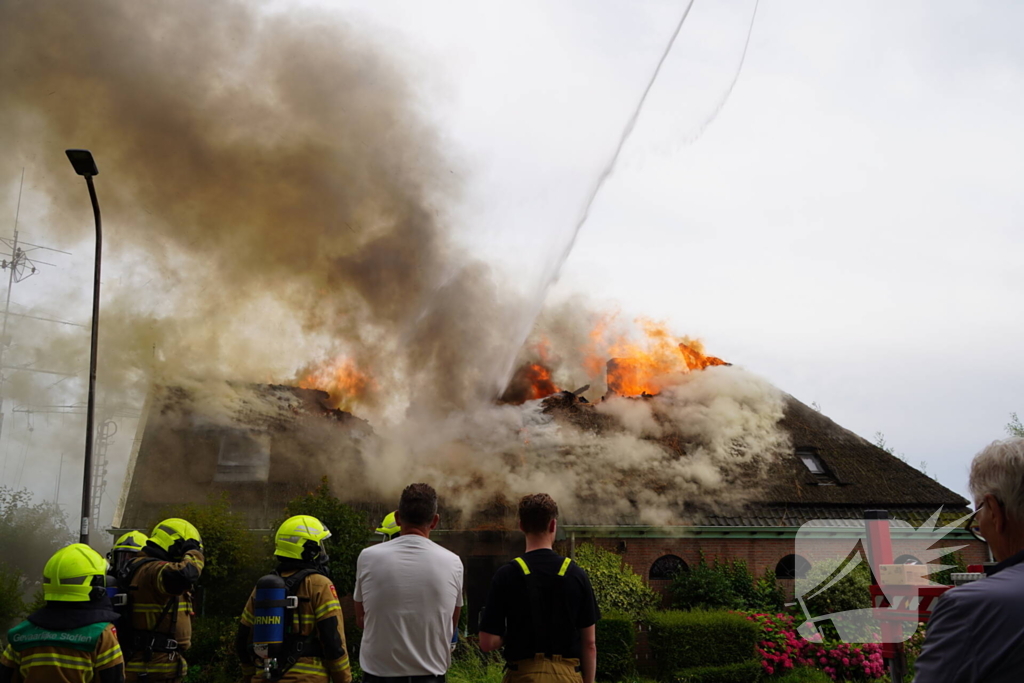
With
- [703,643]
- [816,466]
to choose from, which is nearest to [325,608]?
[703,643]

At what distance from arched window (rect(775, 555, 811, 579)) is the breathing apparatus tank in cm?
1458

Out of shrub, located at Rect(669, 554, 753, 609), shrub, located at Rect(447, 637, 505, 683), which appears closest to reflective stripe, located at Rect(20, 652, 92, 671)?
shrub, located at Rect(447, 637, 505, 683)

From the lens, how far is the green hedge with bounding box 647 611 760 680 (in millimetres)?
12648

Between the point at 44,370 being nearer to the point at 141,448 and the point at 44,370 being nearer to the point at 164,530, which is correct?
the point at 141,448

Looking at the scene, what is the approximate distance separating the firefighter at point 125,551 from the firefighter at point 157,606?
0.29 ft

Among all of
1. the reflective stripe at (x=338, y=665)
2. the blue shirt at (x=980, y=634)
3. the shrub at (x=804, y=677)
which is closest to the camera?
the blue shirt at (x=980, y=634)

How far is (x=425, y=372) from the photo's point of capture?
68.7 feet

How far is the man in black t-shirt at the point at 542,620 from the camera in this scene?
422 cm

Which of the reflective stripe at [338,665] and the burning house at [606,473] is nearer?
the reflective stripe at [338,665]

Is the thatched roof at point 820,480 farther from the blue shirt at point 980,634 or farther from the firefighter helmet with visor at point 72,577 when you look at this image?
the blue shirt at point 980,634

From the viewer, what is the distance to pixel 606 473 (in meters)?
18.2

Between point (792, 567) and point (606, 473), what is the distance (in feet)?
15.2

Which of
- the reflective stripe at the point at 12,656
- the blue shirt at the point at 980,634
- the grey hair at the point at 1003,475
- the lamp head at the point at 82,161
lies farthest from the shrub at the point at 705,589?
the blue shirt at the point at 980,634

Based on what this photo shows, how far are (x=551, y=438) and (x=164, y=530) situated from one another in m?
13.5
